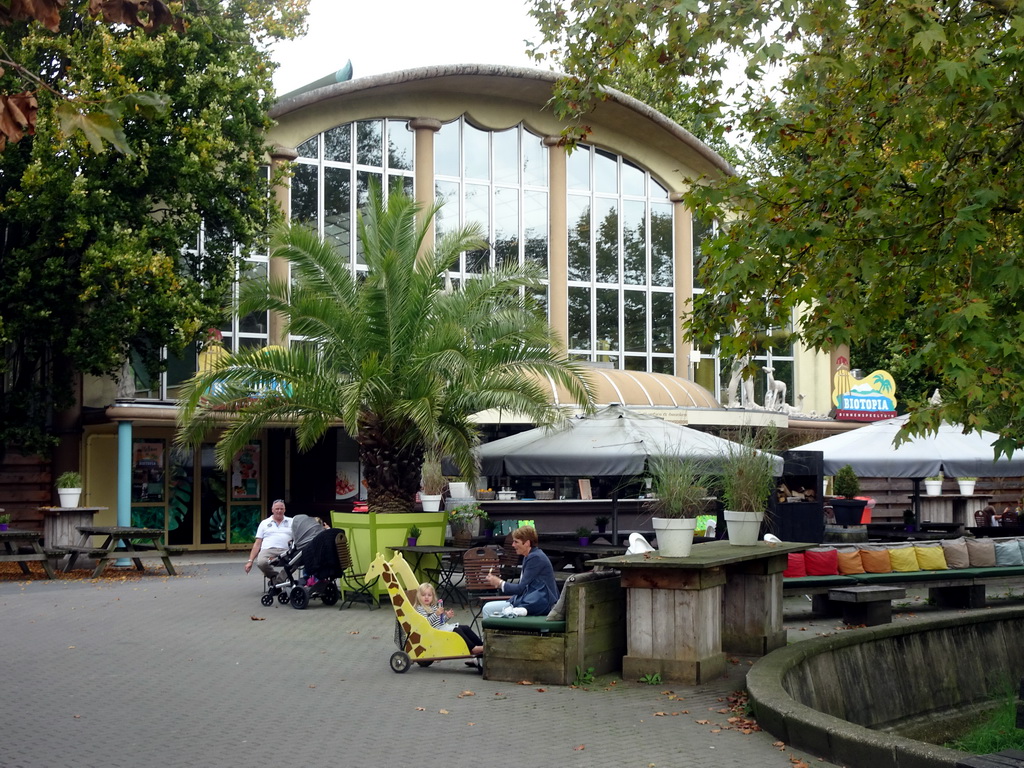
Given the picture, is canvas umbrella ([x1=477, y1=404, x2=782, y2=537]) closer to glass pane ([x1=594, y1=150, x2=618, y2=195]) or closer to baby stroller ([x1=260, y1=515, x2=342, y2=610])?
baby stroller ([x1=260, y1=515, x2=342, y2=610])

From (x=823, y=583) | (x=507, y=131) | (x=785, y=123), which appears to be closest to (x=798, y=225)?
(x=785, y=123)

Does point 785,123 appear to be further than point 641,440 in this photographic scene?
No

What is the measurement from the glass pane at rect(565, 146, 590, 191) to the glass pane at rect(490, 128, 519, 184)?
144 cm

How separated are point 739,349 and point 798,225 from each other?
1234 millimetres

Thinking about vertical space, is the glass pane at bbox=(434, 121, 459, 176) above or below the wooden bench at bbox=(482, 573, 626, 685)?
above

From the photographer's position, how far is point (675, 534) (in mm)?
9812

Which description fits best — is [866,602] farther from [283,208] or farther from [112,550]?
[283,208]

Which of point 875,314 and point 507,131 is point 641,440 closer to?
point 875,314

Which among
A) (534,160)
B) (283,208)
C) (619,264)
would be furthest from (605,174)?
(283,208)

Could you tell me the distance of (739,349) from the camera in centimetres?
1052

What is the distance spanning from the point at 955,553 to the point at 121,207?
14414 millimetres

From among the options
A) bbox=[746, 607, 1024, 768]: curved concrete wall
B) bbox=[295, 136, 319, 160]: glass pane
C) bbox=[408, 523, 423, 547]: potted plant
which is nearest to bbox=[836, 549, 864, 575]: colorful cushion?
bbox=[746, 607, 1024, 768]: curved concrete wall

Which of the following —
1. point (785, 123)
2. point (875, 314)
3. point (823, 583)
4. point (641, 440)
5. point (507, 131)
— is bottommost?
point (823, 583)

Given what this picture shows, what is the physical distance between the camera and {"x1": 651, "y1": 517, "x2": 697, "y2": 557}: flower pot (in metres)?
9.79
